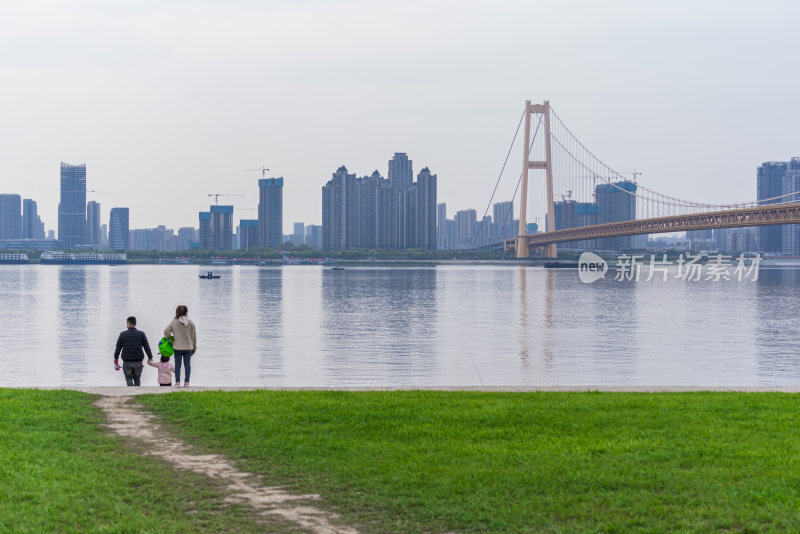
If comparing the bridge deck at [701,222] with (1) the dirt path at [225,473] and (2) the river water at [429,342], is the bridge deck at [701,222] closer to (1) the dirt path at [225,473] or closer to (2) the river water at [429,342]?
(2) the river water at [429,342]

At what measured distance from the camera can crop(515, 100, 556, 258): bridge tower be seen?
344 ft

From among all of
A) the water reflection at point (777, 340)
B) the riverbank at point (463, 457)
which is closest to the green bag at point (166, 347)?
the riverbank at point (463, 457)

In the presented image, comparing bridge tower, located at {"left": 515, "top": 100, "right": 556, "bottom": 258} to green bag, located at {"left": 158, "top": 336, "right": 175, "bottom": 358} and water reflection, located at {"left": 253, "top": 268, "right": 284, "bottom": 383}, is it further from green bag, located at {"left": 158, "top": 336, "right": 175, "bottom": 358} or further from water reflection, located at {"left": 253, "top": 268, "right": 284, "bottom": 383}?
green bag, located at {"left": 158, "top": 336, "right": 175, "bottom": 358}

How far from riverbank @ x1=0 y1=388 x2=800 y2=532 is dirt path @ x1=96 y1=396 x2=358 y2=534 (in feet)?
0.52

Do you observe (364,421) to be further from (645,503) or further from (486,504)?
(645,503)

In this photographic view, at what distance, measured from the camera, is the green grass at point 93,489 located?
596cm

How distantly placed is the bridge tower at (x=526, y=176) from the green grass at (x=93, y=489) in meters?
97.1

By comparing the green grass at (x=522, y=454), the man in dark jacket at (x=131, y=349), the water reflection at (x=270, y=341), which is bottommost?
the water reflection at (x=270, y=341)

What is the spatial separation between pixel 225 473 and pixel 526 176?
104 metres

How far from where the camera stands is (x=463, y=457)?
298 inches

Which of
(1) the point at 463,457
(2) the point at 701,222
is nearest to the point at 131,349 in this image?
(1) the point at 463,457

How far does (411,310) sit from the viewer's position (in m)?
40.4

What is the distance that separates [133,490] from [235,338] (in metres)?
A: 20.6

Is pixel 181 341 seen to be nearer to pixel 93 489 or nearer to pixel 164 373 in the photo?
pixel 164 373
